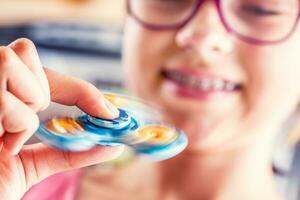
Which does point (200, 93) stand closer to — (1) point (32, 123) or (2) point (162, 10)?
(2) point (162, 10)

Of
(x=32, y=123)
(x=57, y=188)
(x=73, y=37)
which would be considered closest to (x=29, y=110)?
(x=32, y=123)

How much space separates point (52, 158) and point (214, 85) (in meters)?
0.23

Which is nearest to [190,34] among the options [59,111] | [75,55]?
[59,111]

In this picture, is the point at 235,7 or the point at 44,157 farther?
the point at 235,7

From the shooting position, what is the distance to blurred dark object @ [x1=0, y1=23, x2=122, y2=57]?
0.85 metres

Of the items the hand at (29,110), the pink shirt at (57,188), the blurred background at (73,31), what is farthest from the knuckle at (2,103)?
the blurred background at (73,31)

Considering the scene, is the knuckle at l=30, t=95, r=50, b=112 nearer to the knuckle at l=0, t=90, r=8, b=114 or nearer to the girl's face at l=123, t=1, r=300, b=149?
the knuckle at l=0, t=90, r=8, b=114

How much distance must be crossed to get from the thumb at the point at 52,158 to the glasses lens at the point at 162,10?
225 mm

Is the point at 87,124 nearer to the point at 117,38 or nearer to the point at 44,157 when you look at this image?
the point at 44,157

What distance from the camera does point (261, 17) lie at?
561mm

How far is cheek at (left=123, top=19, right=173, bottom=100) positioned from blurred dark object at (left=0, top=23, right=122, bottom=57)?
0.60 ft

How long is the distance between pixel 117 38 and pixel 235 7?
0.32m

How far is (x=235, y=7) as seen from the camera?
0.57 meters

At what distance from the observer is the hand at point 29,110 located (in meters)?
0.36
